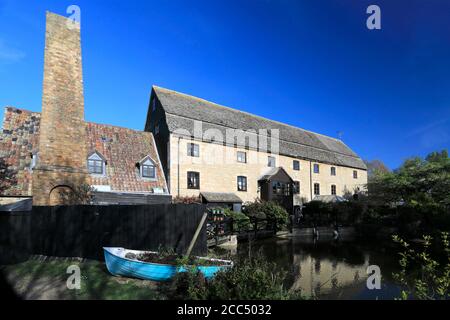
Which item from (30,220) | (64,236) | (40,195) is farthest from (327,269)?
(40,195)

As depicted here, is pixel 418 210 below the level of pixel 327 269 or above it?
above

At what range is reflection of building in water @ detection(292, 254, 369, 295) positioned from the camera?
33.3 ft

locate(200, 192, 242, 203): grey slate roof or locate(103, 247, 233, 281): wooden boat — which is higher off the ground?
locate(200, 192, 242, 203): grey slate roof

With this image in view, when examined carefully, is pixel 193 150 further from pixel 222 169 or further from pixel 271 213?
pixel 271 213

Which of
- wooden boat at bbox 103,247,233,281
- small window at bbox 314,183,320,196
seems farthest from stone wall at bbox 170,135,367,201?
wooden boat at bbox 103,247,233,281

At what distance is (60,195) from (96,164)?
5.69 meters

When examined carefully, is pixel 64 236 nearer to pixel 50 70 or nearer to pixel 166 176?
pixel 50 70

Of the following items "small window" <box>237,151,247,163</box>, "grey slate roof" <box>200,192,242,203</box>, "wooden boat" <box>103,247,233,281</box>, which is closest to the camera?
"wooden boat" <box>103,247,233,281</box>

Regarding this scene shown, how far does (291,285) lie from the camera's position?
33.1 feet

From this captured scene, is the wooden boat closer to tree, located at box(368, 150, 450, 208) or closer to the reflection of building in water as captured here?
the reflection of building in water

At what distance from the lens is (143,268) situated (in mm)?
7375

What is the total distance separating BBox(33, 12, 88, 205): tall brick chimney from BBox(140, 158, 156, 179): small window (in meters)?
6.31

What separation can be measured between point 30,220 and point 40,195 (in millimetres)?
2739

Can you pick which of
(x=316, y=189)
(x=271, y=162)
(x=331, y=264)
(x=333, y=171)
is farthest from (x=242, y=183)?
(x=333, y=171)
